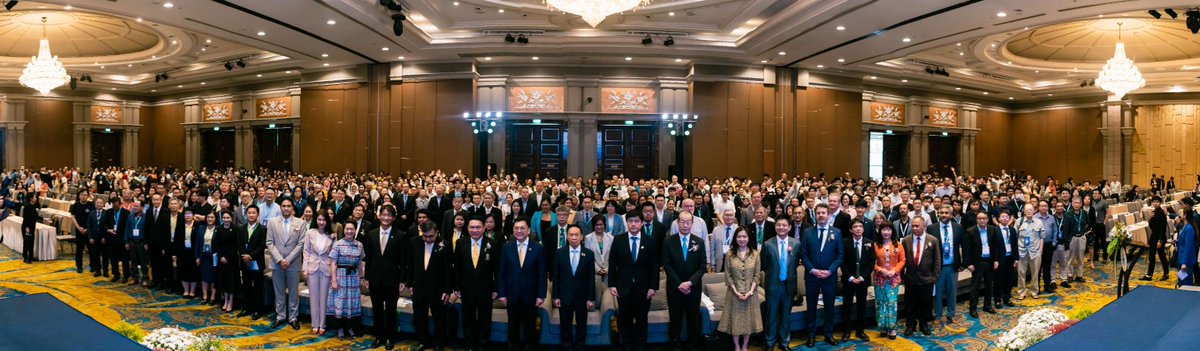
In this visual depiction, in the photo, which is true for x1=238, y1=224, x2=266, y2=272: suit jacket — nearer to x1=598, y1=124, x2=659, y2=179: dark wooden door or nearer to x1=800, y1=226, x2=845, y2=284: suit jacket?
x1=800, y1=226, x2=845, y2=284: suit jacket

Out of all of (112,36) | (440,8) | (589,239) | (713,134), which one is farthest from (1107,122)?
(112,36)

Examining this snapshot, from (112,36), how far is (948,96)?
27.6 meters

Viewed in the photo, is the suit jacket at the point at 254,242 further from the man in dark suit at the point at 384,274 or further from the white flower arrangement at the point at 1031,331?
the white flower arrangement at the point at 1031,331

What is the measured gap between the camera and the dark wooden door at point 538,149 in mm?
19062

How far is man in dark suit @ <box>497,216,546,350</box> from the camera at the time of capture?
5480mm

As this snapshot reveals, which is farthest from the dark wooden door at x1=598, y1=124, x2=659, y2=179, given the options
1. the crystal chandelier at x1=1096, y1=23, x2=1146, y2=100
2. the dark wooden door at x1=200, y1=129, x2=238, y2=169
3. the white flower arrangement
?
the white flower arrangement

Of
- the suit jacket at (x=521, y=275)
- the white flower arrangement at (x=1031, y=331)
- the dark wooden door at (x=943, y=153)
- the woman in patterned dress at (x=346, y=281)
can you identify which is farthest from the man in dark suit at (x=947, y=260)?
the dark wooden door at (x=943, y=153)

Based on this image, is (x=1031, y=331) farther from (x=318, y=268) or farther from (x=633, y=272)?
(x=318, y=268)

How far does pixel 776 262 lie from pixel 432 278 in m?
Result: 2.92

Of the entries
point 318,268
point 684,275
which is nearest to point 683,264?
point 684,275

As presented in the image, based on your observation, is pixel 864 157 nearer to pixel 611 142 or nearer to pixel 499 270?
pixel 611 142

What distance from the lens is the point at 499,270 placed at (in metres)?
5.56

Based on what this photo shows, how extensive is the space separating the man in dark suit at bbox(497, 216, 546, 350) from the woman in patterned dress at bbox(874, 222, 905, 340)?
3.09m

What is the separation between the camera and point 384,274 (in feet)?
18.8
